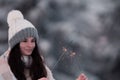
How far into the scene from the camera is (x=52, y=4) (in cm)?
303

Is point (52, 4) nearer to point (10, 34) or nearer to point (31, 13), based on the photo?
point (31, 13)

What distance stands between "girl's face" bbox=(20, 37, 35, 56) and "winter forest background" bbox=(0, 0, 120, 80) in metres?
1.35

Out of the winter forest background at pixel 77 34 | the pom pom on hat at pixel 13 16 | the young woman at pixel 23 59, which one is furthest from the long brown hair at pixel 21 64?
the winter forest background at pixel 77 34

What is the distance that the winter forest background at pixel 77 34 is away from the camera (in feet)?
9.72

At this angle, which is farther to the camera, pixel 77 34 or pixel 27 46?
pixel 77 34

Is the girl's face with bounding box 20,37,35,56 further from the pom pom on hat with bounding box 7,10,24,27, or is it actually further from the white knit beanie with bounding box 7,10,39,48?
the pom pom on hat with bounding box 7,10,24,27

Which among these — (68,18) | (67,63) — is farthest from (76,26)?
(67,63)

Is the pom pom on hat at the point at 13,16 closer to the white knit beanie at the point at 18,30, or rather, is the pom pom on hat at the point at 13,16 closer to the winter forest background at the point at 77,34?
the white knit beanie at the point at 18,30

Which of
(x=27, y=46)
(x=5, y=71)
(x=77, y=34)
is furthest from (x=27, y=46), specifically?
(x=77, y=34)

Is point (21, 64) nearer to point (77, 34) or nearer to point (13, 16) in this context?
point (13, 16)

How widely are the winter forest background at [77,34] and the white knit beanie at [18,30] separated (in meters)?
1.25

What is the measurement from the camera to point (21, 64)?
1564mm

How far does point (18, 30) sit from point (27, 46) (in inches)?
3.5

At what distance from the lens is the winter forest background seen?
9.72 feet
